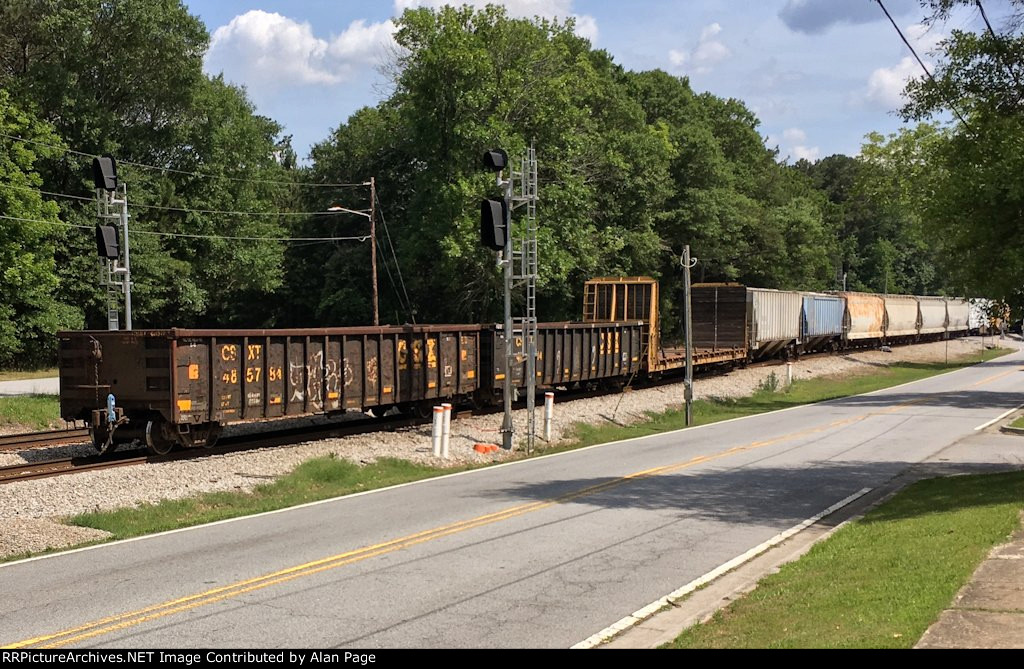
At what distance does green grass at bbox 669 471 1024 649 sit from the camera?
7.54 meters

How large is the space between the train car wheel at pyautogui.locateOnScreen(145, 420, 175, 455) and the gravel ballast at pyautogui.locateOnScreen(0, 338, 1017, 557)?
43.9 inches

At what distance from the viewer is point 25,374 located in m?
46.9

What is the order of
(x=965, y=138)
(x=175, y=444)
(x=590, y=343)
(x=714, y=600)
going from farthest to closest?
(x=590, y=343)
(x=175, y=444)
(x=965, y=138)
(x=714, y=600)

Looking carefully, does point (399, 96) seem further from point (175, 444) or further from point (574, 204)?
point (175, 444)

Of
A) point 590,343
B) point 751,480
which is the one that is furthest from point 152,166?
point 751,480

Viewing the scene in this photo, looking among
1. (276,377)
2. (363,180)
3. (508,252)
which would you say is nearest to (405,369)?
(508,252)

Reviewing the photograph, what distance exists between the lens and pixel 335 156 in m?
63.5

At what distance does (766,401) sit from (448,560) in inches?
1127

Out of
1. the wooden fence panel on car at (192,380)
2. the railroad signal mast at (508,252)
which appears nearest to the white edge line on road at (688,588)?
the railroad signal mast at (508,252)

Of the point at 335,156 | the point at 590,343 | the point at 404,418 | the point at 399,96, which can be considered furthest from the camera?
the point at 335,156

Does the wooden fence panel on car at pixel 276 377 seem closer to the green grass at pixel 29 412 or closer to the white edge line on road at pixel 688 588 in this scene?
the green grass at pixel 29 412

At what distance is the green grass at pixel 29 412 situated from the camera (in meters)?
25.4

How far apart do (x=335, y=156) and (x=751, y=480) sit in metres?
51.0

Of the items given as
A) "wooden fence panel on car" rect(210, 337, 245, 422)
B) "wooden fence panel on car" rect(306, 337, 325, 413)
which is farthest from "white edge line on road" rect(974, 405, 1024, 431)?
"wooden fence panel on car" rect(210, 337, 245, 422)
